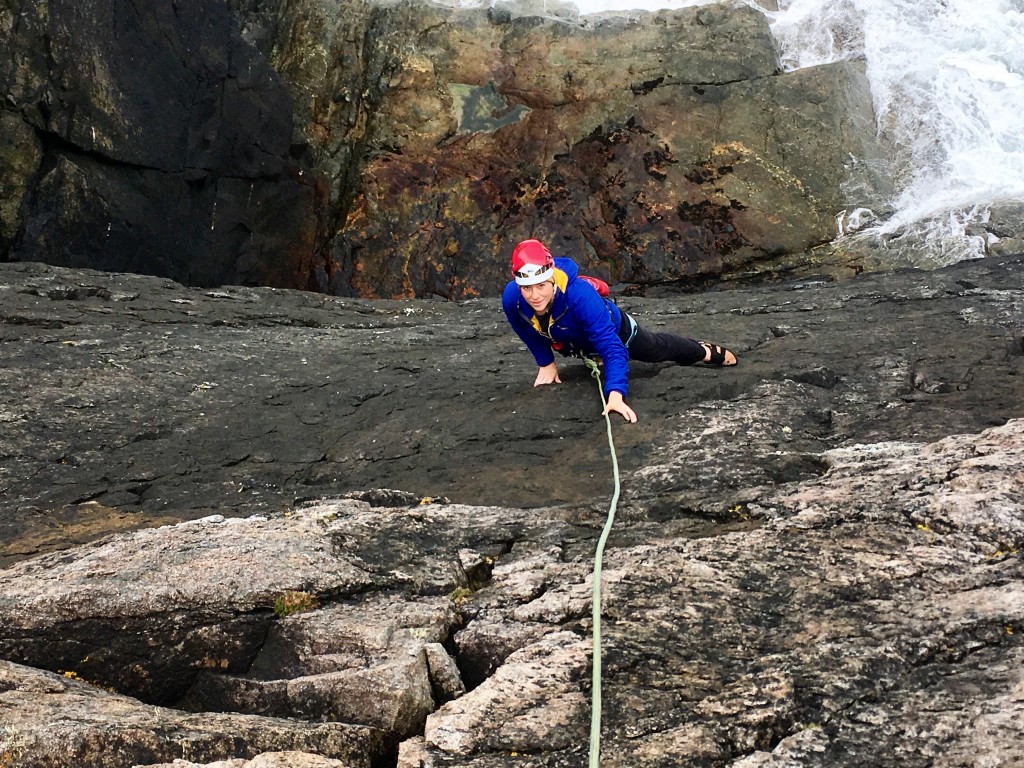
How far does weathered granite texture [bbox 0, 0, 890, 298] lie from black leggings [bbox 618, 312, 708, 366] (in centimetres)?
723

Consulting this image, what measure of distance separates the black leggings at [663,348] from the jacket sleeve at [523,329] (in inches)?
24.4

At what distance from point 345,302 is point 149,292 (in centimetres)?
217

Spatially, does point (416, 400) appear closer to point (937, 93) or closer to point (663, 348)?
point (663, 348)

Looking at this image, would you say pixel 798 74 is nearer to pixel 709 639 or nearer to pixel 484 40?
pixel 484 40

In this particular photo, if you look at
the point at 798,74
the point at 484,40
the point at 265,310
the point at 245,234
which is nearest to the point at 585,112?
the point at 484,40

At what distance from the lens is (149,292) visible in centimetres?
1002

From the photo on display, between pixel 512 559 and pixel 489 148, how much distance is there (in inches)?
463

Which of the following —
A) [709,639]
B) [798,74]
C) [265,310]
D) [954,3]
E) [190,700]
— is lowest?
[190,700]

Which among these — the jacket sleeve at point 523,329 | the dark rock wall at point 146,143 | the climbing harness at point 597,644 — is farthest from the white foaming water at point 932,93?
the climbing harness at point 597,644

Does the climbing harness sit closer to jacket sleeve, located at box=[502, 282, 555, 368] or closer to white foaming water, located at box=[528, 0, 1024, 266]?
jacket sleeve, located at box=[502, 282, 555, 368]

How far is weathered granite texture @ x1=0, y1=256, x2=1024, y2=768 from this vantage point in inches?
138

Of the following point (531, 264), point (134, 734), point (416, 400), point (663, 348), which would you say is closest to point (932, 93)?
point (663, 348)

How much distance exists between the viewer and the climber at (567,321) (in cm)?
619

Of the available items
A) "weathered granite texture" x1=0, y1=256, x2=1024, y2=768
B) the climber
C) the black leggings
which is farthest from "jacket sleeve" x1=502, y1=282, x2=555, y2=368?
the black leggings
